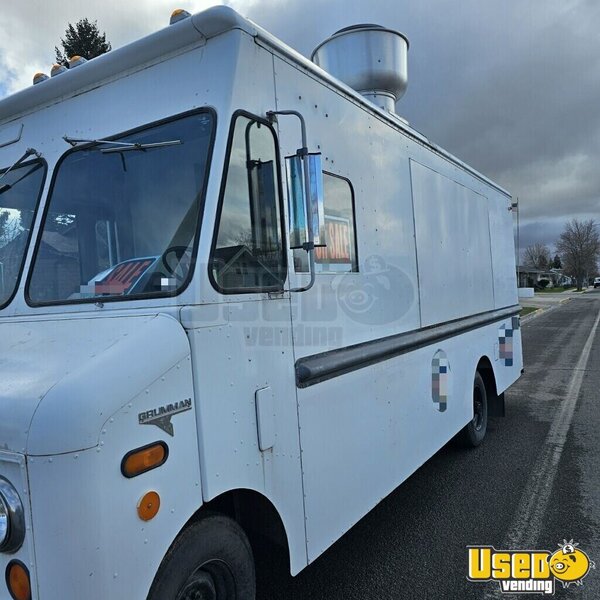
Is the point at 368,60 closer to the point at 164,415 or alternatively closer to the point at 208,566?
Answer: the point at 164,415

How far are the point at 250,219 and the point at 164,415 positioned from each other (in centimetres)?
94

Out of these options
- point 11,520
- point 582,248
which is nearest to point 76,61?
point 11,520

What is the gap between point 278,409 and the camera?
2.37m

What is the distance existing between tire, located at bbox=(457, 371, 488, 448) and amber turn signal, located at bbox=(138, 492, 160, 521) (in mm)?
4142

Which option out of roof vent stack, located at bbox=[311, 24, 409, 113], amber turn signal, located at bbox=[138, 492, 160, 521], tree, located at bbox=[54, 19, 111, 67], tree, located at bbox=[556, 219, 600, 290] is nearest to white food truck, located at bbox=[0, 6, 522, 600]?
amber turn signal, located at bbox=[138, 492, 160, 521]

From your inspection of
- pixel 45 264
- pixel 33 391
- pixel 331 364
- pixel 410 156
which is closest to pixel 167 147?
pixel 45 264

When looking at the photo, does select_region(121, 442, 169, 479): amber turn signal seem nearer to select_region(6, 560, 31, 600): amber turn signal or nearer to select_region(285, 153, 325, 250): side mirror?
select_region(6, 560, 31, 600): amber turn signal

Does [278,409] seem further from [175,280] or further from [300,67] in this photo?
[300,67]

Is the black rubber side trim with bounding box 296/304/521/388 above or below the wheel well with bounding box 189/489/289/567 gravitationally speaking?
above

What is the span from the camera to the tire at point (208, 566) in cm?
179

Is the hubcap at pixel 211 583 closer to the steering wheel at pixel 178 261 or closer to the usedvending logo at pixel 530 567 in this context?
the steering wheel at pixel 178 261

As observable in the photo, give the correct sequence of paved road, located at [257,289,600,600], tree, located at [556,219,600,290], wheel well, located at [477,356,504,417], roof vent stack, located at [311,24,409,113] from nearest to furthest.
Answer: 1. paved road, located at [257,289,600,600]
2. roof vent stack, located at [311,24,409,113]
3. wheel well, located at [477,356,504,417]
4. tree, located at [556,219,600,290]

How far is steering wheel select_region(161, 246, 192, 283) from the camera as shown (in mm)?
2041

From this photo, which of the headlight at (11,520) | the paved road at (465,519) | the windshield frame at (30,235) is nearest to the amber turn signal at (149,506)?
the headlight at (11,520)
